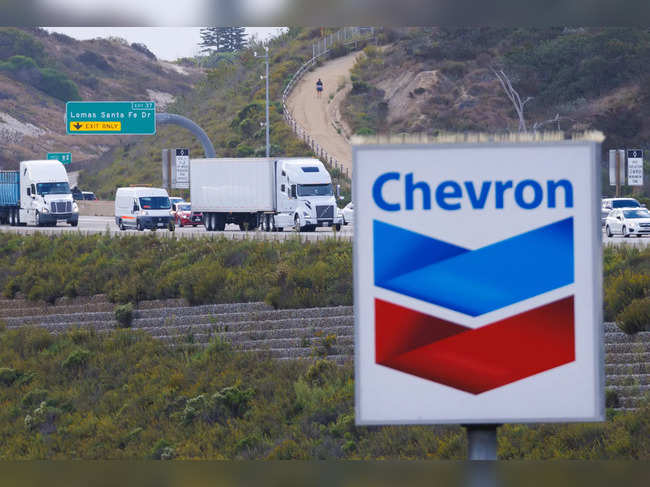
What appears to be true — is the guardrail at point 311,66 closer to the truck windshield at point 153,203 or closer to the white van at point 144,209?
the truck windshield at point 153,203

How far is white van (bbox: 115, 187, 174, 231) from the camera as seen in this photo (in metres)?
52.6

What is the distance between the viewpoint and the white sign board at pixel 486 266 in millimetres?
6512

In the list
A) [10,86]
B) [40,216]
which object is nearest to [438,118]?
[40,216]

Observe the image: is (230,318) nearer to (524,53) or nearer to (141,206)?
(141,206)

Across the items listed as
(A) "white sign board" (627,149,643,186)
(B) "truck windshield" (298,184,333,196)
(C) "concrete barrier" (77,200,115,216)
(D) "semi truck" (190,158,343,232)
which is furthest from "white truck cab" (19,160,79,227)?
(A) "white sign board" (627,149,643,186)

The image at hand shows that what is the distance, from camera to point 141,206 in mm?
52844

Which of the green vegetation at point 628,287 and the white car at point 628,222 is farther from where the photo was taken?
the white car at point 628,222

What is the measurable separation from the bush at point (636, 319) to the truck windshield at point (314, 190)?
2733 cm

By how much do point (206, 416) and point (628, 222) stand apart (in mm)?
27908

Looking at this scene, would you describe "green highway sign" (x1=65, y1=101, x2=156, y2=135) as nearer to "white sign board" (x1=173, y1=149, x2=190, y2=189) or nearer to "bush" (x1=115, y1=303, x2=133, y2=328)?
"white sign board" (x1=173, y1=149, x2=190, y2=189)

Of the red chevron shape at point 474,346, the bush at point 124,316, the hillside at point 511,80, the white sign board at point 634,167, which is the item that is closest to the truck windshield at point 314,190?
the white sign board at point 634,167

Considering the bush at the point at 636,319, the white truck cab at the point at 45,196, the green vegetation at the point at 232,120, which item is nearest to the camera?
the bush at the point at 636,319

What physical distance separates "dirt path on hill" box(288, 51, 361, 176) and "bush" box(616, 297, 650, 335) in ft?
215

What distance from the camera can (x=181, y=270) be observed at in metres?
29.5
